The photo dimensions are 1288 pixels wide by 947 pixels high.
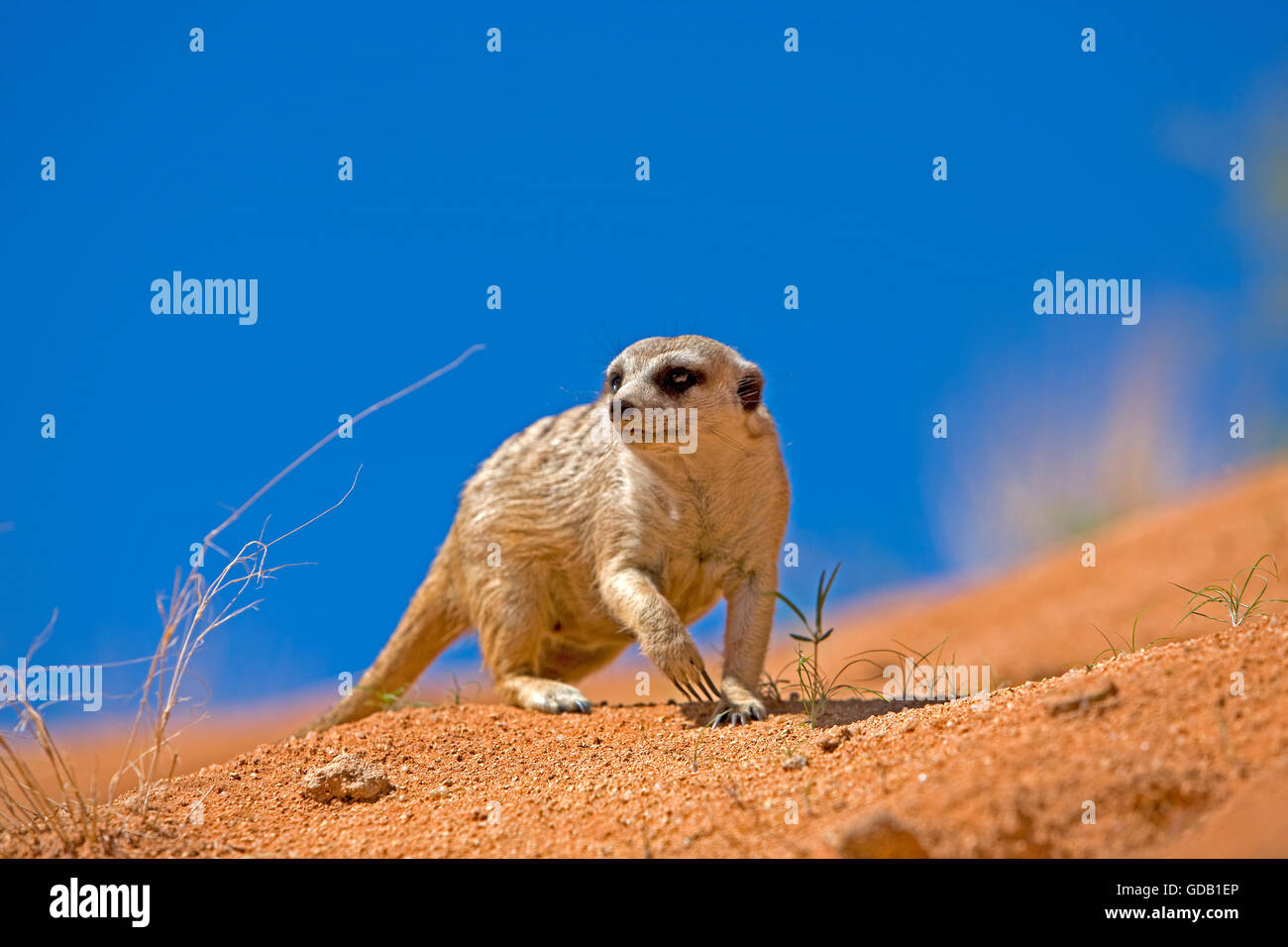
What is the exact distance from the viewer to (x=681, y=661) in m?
5.36

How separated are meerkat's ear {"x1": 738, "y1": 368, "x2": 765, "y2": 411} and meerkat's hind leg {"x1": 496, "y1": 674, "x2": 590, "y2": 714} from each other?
6.49 feet

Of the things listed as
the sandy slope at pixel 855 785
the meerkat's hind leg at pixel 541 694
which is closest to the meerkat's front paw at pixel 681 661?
the sandy slope at pixel 855 785

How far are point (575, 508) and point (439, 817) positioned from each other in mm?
3096

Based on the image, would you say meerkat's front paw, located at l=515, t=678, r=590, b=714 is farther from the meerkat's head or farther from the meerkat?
the meerkat's head

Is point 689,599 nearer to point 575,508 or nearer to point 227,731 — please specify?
point 575,508

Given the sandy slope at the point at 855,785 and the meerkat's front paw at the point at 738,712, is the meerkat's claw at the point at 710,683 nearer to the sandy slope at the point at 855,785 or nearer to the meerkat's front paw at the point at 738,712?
the meerkat's front paw at the point at 738,712

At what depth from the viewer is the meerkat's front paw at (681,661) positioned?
535 centimetres

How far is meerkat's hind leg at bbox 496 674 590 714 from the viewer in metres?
5.95

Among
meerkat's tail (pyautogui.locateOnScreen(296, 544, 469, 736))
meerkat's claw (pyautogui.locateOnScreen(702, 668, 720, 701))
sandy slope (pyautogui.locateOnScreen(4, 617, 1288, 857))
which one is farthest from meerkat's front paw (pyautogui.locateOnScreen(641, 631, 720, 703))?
meerkat's tail (pyautogui.locateOnScreen(296, 544, 469, 736))

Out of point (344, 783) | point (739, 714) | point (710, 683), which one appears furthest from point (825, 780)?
point (710, 683)

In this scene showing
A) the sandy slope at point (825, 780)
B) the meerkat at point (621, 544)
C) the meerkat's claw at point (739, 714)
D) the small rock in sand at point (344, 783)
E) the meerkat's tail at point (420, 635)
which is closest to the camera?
the sandy slope at point (825, 780)

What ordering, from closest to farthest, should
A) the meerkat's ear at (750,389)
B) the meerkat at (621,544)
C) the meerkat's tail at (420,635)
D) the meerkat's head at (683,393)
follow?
the meerkat's head at (683,393), the meerkat at (621,544), the meerkat's ear at (750,389), the meerkat's tail at (420,635)

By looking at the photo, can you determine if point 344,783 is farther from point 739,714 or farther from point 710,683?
point 710,683

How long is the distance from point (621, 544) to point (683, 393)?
102 cm
